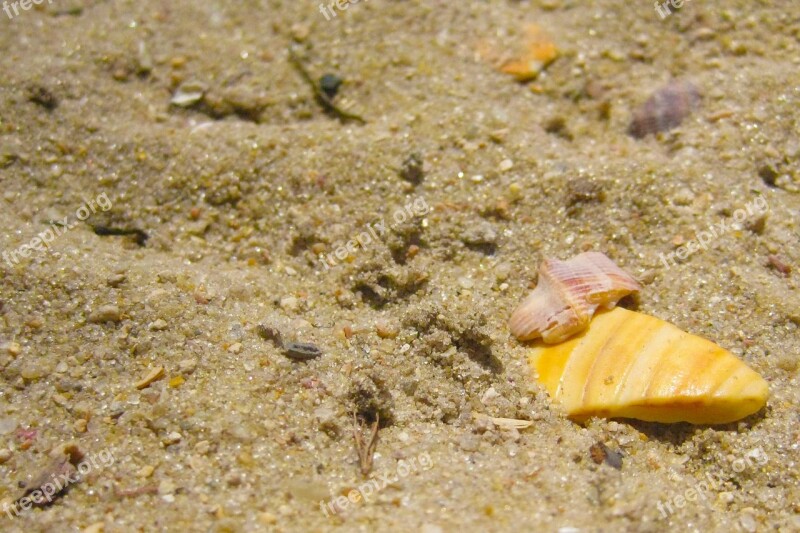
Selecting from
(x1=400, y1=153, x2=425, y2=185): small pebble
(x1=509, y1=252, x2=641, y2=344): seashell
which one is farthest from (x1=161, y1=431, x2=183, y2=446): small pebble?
(x1=400, y1=153, x2=425, y2=185): small pebble

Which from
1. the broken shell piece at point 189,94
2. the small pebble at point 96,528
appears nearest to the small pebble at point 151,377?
the small pebble at point 96,528

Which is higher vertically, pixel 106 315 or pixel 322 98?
pixel 322 98

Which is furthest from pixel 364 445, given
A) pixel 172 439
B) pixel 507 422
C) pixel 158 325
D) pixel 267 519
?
pixel 158 325

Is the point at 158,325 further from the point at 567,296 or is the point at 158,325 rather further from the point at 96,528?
the point at 567,296

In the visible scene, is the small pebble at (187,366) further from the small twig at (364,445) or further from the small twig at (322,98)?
the small twig at (322,98)

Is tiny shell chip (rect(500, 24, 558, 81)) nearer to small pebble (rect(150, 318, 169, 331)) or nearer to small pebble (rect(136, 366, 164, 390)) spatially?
small pebble (rect(150, 318, 169, 331))

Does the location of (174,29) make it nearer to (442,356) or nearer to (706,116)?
(442,356)
